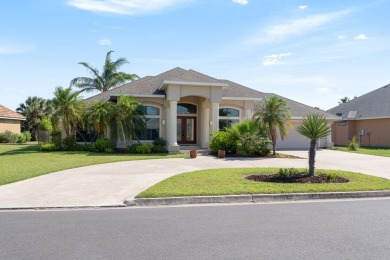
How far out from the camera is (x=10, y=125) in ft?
137

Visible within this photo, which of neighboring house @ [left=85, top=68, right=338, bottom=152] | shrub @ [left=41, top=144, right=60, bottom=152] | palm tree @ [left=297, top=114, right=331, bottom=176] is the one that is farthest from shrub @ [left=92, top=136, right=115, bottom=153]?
palm tree @ [left=297, top=114, right=331, bottom=176]

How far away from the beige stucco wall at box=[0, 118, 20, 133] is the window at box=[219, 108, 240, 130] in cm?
2643

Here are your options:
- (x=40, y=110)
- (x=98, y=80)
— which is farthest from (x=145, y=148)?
(x=40, y=110)

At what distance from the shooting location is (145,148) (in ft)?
77.1

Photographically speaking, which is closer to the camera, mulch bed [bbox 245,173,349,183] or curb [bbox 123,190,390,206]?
curb [bbox 123,190,390,206]

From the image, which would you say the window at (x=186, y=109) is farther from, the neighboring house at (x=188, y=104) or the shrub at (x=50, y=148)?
the shrub at (x=50, y=148)

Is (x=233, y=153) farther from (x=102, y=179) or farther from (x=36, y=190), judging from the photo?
(x=36, y=190)

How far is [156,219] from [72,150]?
734 inches

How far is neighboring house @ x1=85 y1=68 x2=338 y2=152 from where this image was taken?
24.1 metres

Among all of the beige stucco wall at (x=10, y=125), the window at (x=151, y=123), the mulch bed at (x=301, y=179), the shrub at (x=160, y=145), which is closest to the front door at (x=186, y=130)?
the window at (x=151, y=123)

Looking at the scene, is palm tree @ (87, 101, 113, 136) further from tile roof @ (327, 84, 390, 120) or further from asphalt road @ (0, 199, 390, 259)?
tile roof @ (327, 84, 390, 120)

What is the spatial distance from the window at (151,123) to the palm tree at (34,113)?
2781 cm

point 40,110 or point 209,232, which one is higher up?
point 40,110

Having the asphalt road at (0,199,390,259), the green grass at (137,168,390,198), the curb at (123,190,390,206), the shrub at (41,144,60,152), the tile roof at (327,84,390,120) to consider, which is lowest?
the asphalt road at (0,199,390,259)
